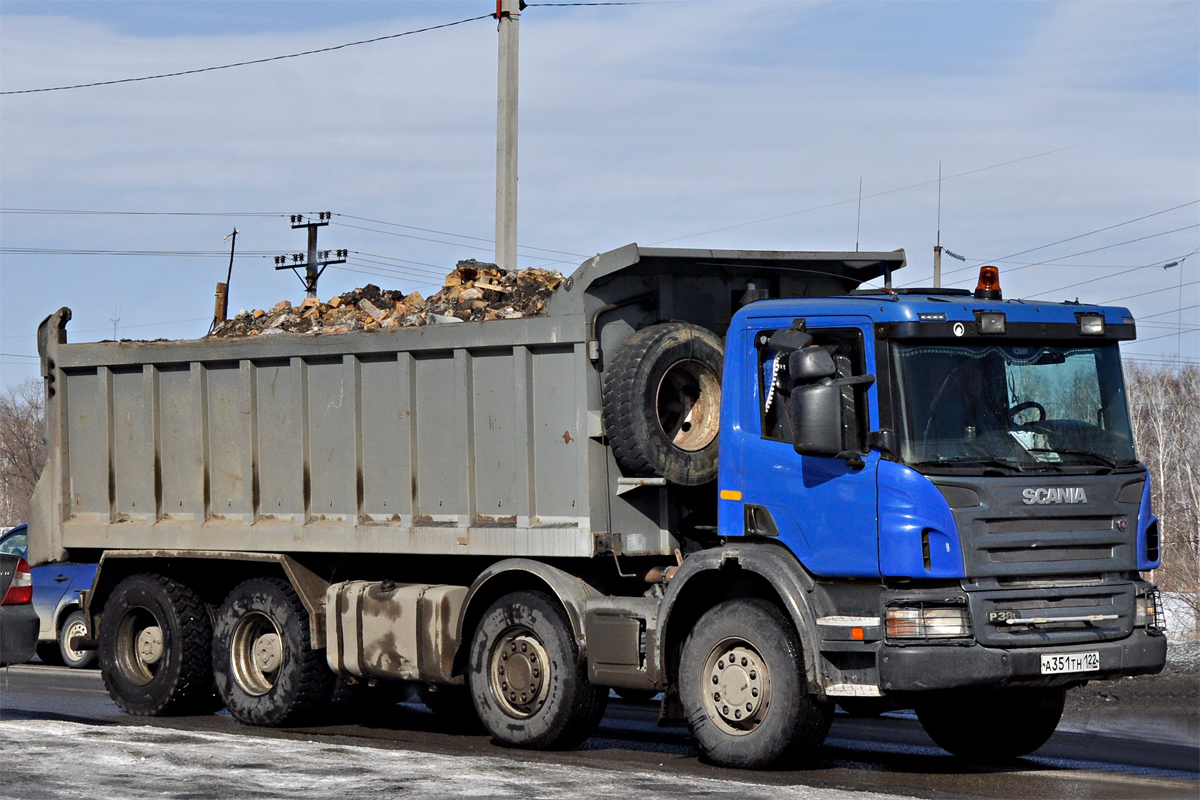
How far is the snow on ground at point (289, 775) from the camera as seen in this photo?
25.1 ft

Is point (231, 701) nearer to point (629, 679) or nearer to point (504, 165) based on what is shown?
point (629, 679)

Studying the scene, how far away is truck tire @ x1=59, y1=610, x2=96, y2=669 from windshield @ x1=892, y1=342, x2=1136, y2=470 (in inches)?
449

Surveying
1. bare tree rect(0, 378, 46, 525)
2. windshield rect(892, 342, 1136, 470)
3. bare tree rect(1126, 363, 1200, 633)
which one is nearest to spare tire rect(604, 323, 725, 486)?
windshield rect(892, 342, 1136, 470)

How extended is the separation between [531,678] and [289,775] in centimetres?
236

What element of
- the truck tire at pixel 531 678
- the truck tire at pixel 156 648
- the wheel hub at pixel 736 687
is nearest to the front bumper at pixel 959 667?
the wheel hub at pixel 736 687

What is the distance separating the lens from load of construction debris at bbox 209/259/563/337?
10.9 m

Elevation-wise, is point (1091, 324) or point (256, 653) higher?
point (1091, 324)

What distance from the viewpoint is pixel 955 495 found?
812 cm

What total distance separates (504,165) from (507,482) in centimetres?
683

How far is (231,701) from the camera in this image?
39.8 feet

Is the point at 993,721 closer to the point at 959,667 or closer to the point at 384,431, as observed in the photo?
the point at 959,667

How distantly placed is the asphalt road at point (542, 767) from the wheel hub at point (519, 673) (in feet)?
Answer: 1.00

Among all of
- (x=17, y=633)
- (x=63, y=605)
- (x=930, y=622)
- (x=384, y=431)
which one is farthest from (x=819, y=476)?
(x=63, y=605)

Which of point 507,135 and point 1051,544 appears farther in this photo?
point 507,135
